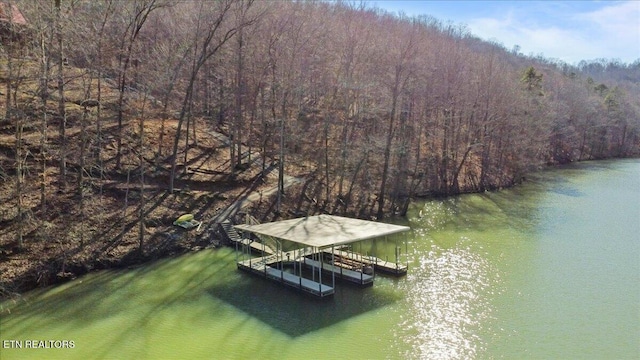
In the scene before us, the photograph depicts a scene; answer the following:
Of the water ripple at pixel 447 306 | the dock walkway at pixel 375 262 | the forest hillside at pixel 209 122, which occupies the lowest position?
the water ripple at pixel 447 306

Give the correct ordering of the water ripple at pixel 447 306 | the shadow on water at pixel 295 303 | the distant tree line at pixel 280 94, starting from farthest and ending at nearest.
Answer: the distant tree line at pixel 280 94
the shadow on water at pixel 295 303
the water ripple at pixel 447 306

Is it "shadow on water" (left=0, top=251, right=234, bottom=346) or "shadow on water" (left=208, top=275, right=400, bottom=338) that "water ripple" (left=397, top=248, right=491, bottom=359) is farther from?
"shadow on water" (left=0, top=251, right=234, bottom=346)

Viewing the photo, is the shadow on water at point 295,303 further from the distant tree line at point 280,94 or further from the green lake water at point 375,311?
the distant tree line at point 280,94

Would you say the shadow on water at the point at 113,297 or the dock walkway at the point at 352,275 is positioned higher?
the dock walkway at the point at 352,275

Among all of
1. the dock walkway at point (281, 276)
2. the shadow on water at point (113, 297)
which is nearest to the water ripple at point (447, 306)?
the dock walkway at point (281, 276)

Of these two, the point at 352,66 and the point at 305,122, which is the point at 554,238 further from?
the point at 305,122

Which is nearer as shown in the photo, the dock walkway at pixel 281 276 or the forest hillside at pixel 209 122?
the dock walkway at pixel 281 276

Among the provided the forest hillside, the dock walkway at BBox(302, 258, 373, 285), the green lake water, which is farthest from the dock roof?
the forest hillside

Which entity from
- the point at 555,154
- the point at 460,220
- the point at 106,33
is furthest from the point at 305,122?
the point at 555,154
